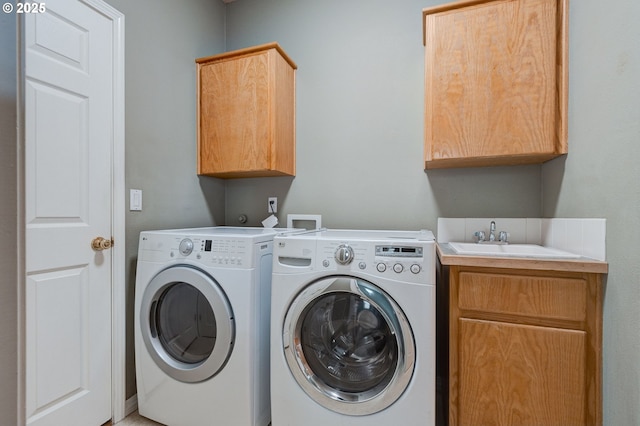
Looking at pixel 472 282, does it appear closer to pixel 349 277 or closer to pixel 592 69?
pixel 349 277

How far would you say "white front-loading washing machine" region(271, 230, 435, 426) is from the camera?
116 centimetres

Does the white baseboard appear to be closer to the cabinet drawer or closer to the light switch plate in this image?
the light switch plate

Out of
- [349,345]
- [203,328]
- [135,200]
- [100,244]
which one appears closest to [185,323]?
[203,328]

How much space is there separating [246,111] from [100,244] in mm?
1136

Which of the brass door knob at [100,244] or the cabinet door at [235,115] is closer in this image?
the brass door knob at [100,244]

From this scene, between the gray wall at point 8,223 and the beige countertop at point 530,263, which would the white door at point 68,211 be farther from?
the beige countertop at point 530,263

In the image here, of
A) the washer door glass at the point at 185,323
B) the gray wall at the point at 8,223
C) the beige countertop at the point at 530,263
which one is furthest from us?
the washer door glass at the point at 185,323

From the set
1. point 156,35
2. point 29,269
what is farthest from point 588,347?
point 156,35

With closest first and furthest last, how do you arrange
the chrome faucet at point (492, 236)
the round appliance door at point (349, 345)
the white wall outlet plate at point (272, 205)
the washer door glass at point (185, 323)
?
the round appliance door at point (349, 345)
the washer door glass at point (185, 323)
the chrome faucet at point (492, 236)
the white wall outlet plate at point (272, 205)

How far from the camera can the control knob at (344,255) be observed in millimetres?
1221

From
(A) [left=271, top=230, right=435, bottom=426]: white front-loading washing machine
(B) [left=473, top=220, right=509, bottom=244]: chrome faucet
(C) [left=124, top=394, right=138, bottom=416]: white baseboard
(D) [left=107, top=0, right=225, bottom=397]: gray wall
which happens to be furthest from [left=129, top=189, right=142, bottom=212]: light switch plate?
(B) [left=473, top=220, right=509, bottom=244]: chrome faucet

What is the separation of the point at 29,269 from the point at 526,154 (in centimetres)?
230

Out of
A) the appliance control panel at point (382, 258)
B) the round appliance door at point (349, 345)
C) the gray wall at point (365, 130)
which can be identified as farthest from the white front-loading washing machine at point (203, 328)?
the gray wall at point (365, 130)

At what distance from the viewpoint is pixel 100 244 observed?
4.87 feet
